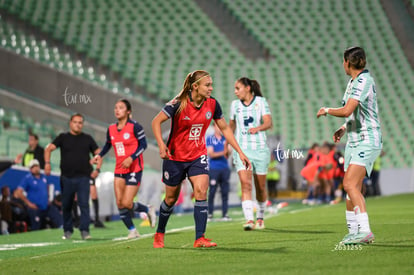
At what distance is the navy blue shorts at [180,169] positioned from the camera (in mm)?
8828

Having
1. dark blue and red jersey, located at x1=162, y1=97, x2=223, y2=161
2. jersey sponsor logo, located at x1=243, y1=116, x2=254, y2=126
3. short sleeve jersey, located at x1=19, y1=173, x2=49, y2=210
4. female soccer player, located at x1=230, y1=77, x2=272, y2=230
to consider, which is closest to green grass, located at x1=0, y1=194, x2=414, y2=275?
female soccer player, located at x1=230, y1=77, x2=272, y2=230

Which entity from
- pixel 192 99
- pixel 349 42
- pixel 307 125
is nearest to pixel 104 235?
pixel 192 99

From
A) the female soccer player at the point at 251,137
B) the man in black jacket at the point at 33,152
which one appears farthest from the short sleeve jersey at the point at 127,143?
the man in black jacket at the point at 33,152

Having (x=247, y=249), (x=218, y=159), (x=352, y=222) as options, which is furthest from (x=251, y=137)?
(x=218, y=159)

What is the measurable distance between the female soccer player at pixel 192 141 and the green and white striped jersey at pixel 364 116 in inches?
48.3

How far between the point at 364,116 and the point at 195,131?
1881 mm

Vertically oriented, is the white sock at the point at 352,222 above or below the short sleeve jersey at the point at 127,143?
below

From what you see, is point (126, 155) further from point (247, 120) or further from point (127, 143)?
point (247, 120)

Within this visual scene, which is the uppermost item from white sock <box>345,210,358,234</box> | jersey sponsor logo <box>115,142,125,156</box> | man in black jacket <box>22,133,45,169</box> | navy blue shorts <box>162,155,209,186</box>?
man in black jacket <box>22,133,45,169</box>

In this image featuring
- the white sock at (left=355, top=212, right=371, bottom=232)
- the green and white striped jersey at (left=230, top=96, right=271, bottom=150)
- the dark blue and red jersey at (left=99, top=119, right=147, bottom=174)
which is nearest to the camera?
the white sock at (left=355, top=212, right=371, bottom=232)

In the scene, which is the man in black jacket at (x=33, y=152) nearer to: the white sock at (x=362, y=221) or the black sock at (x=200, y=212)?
the black sock at (x=200, y=212)

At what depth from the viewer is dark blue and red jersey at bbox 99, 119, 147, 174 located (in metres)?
11.8

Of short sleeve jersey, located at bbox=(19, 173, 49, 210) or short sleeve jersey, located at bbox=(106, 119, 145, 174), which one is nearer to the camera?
short sleeve jersey, located at bbox=(106, 119, 145, 174)

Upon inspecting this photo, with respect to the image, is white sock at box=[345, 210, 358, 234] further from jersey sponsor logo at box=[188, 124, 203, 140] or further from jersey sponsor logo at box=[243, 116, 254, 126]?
jersey sponsor logo at box=[243, 116, 254, 126]
